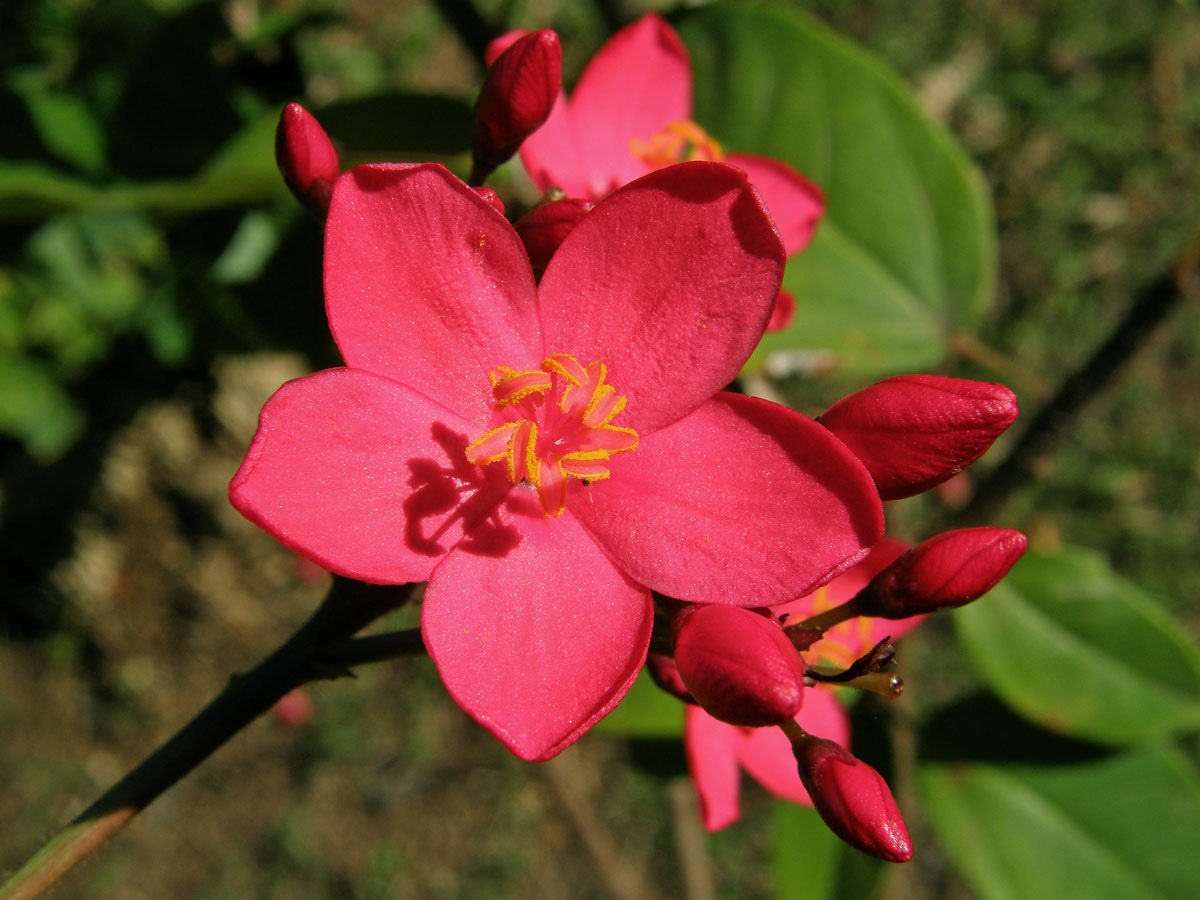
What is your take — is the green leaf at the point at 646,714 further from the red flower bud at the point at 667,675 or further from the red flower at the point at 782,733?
the red flower bud at the point at 667,675

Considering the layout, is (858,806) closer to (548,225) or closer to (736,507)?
(736,507)

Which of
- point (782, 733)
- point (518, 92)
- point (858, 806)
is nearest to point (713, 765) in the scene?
point (782, 733)

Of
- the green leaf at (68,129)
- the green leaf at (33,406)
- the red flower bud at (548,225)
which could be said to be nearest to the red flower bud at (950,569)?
the red flower bud at (548,225)

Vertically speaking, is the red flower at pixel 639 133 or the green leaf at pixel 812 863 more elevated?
the red flower at pixel 639 133

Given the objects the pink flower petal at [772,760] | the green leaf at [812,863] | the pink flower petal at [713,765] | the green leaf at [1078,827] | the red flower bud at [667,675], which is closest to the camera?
the red flower bud at [667,675]

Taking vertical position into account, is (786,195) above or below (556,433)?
above

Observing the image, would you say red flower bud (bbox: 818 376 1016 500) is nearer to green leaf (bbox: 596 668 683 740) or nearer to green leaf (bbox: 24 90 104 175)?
green leaf (bbox: 596 668 683 740)

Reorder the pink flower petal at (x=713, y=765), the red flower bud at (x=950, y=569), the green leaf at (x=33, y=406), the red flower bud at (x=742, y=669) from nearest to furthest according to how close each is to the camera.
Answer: the red flower bud at (x=742, y=669)
the red flower bud at (x=950, y=569)
the pink flower petal at (x=713, y=765)
the green leaf at (x=33, y=406)

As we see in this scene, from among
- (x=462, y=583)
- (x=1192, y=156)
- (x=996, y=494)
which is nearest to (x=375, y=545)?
(x=462, y=583)
